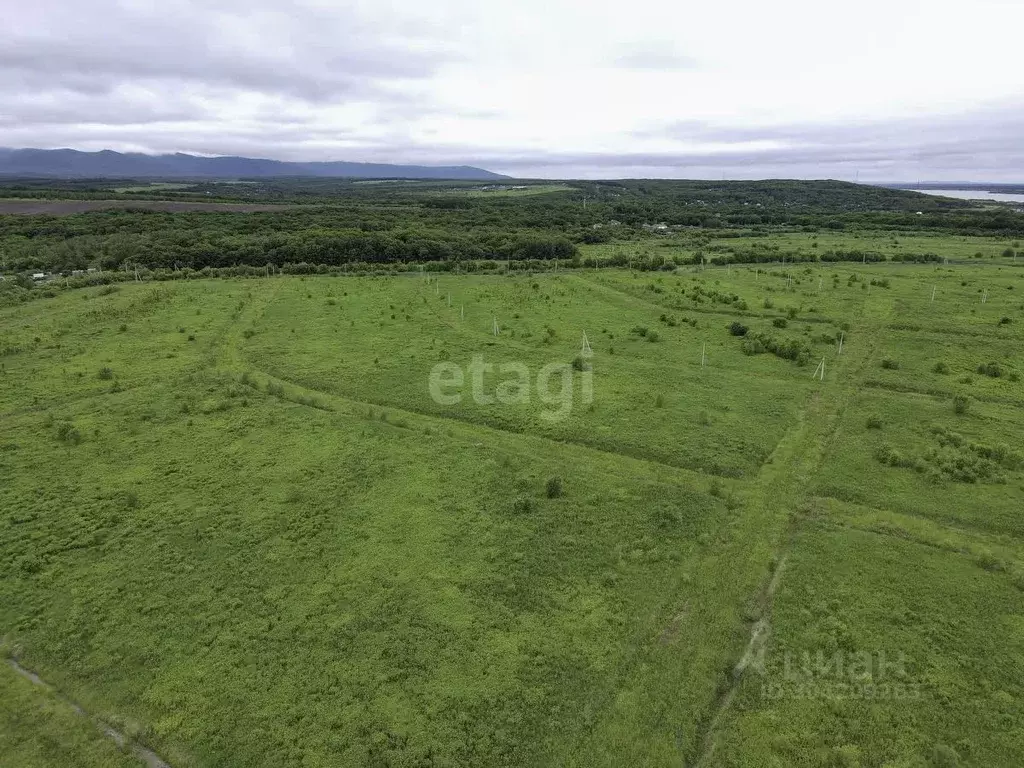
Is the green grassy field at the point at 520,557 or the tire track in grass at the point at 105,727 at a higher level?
the green grassy field at the point at 520,557

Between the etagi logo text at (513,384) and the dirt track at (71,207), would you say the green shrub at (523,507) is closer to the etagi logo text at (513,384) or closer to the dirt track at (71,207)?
the etagi logo text at (513,384)

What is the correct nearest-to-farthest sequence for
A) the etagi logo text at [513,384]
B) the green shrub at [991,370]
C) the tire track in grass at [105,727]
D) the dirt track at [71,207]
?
1. the tire track in grass at [105,727]
2. the etagi logo text at [513,384]
3. the green shrub at [991,370]
4. the dirt track at [71,207]

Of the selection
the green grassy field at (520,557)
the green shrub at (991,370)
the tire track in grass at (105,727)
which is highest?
the green shrub at (991,370)

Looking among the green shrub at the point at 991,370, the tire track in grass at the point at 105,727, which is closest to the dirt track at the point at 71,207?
the tire track in grass at the point at 105,727

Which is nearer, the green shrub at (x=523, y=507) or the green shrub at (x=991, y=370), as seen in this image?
the green shrub at (x=523, y=507)

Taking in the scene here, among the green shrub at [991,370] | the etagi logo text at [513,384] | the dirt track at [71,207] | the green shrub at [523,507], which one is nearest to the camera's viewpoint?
the green shrub at [523,507]

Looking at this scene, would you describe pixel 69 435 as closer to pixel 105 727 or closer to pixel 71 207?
pixel 105 727

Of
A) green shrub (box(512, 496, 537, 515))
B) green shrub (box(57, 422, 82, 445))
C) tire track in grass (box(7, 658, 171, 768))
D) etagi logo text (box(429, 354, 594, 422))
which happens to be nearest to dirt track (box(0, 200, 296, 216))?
green shrub (box(57, 422, 82, 445))
